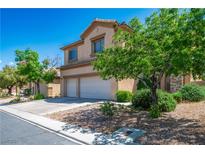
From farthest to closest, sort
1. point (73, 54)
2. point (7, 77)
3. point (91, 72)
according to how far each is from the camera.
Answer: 1. point (7, 77)
2. point (73, 54)
3. point (91, 72)

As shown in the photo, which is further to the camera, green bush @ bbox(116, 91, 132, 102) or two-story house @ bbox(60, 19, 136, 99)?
two-story house @ bbox(60, 19, 136, 99)

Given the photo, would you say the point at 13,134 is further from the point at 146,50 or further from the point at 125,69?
the point at 146,50

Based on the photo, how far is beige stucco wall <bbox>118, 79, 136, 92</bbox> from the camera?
19.9 m

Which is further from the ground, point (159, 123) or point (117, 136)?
point (159, 123)

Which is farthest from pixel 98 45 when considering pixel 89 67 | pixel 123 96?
pixel 123 96

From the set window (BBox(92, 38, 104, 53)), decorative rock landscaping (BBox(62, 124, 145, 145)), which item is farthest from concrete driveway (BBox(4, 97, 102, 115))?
decorative rock landscaping (BBox(62, 124, 145, 145))

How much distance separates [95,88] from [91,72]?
1.65 meters

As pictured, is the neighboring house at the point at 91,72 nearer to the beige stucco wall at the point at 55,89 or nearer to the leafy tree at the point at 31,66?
the leafy tree at the point at 31,66

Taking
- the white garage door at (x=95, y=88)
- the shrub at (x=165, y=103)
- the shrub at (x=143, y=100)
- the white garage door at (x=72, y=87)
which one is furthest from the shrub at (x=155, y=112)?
→ the white garage door at (x=72, y=87)

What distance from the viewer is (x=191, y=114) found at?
11.9 metres

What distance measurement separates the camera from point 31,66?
26188 millimetres

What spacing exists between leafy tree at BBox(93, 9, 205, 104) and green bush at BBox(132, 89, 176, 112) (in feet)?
3.27

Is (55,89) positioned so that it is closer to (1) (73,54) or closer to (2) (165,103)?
(1) (73,54)

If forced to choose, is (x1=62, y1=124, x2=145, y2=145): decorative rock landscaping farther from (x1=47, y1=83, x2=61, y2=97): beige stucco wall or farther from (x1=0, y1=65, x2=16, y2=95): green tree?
(x1=0, y1=65, x2=16, y2=95): green tree
